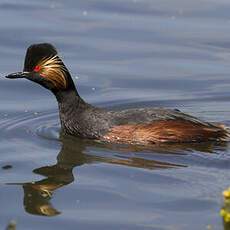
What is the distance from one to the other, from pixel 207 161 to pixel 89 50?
4490 millimetres

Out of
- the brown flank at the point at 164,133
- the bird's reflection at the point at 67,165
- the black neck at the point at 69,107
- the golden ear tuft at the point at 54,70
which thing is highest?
the golden ear tuft at the point at 54,70

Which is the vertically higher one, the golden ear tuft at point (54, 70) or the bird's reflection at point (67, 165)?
the golden ear tuft at point (54, 70)

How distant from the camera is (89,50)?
556 inches

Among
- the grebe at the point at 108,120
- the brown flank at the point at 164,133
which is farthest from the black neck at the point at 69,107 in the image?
the brown flank at the point at 164,133

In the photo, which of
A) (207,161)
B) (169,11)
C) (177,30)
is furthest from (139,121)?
(169,11)

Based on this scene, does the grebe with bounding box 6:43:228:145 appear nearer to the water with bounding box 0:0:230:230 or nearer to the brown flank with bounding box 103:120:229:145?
the brown flank with bounding box 103:120:229:145

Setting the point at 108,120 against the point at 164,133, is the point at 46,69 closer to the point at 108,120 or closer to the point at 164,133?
the point at 108,120

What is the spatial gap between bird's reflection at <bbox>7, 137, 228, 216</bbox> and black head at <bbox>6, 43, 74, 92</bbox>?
69cm

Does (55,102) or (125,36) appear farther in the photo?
(125,36)

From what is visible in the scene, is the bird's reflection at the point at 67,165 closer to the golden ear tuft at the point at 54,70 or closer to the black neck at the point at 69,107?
the black neck at the point at 69,107

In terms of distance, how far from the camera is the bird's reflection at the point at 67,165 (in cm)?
880

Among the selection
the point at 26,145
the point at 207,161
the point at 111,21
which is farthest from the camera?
the point at 111,21

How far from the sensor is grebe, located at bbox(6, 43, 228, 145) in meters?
10.9

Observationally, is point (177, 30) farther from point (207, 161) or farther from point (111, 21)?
point (207, 161)
